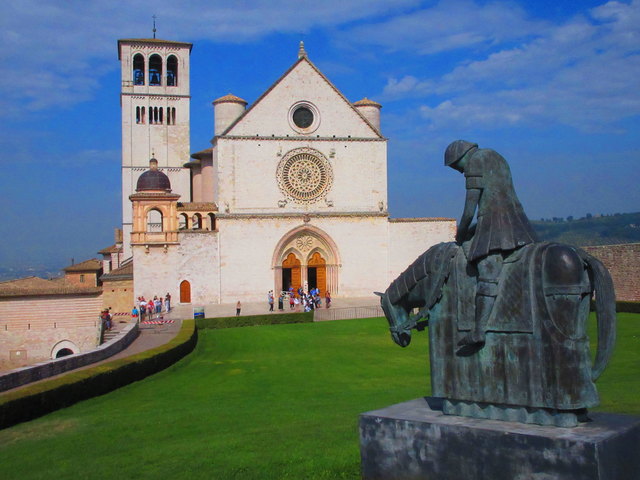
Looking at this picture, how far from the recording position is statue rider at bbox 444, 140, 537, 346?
295 inches

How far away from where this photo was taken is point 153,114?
59500 millimetres

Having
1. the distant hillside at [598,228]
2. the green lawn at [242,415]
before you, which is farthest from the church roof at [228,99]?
the distant hillside at [598,228]

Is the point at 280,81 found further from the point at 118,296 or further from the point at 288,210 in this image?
the point at 118,296

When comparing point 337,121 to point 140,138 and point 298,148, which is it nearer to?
point 298,148

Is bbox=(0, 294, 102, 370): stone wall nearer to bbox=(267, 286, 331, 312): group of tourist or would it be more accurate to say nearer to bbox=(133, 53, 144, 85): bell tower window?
bbox=(267, 286, 331, 312): group of tourist

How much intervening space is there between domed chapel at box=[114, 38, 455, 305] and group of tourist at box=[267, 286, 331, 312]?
878 millimetres

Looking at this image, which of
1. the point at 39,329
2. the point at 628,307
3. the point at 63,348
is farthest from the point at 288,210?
the point at 628,307

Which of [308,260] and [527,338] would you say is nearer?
[527,338]

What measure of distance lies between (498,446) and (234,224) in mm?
39336

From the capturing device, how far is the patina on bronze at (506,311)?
7.05 metres

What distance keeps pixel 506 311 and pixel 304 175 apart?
39.8m

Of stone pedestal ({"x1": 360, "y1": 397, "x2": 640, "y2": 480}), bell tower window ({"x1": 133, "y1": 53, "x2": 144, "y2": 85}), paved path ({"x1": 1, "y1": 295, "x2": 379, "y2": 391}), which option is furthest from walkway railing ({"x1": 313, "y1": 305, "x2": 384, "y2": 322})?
bell tower window ({"x1": 133, "y1": 53, "x2": 144, "y2": 85})

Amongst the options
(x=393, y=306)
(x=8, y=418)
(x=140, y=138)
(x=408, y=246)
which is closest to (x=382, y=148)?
(x=408, y=246)

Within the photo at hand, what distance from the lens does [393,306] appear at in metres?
8.70
